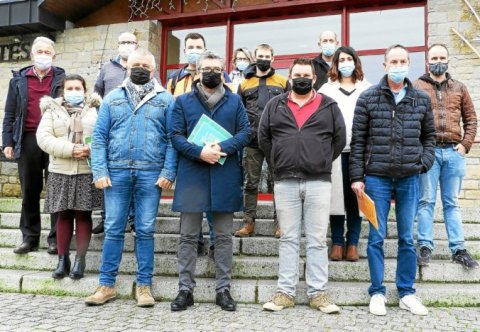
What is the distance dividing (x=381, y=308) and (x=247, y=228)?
1.67 meters

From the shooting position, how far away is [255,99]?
4840 mm

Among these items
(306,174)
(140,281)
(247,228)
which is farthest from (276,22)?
(140,281)

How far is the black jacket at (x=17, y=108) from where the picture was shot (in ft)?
16.1


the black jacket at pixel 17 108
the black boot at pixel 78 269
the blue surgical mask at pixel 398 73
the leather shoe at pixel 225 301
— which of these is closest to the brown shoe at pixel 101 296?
the black boot at pixel 78 269

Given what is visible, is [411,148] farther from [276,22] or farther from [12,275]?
[276,22]

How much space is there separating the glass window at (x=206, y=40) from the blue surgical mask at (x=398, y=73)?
5391 millimetres

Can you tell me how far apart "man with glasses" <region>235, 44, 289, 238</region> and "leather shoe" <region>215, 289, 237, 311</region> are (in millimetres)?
1070

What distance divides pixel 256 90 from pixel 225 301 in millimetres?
2119

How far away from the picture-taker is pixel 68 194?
4.27 metres

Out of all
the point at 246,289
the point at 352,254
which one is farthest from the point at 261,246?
the point at 352,254

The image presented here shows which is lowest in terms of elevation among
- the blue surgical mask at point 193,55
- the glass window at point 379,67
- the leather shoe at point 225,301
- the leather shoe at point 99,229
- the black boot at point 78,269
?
the leather shoe at point 225,301

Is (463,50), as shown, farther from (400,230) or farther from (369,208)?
(369,208)

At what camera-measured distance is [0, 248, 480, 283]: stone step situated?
4402 mm

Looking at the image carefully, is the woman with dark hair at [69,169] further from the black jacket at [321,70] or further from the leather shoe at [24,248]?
the black jacket at [321,70]
